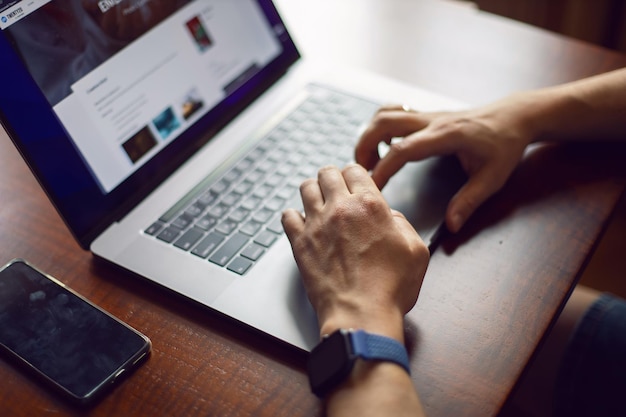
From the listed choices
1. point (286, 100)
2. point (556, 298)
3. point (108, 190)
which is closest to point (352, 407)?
point (556, 298)

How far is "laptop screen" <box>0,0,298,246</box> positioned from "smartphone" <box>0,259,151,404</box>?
3.2 inches

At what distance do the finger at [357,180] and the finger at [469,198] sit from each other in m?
0.10

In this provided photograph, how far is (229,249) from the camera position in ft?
2.33

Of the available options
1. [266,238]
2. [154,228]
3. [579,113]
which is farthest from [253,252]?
[579,113]

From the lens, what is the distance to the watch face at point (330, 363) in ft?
1.81

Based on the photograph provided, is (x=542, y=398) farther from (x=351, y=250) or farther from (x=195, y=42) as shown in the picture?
(x=195, y=42)

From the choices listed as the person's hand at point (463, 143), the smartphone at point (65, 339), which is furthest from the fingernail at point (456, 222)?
the smartphone at point (65, 339)

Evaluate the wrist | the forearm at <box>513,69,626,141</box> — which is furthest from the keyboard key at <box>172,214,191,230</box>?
the forearm at <box>513,69,626,141</box>

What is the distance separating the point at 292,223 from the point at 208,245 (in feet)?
0.33

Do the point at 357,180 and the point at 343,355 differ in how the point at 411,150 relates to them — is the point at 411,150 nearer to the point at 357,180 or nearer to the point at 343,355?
the point at 357,180

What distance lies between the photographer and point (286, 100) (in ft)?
3.05

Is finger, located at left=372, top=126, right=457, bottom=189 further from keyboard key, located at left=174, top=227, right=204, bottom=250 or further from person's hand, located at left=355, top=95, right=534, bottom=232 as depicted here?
keyboard key, located at left=174, top=227, right=204, bottom=250

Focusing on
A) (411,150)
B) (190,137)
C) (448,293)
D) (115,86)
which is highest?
(115,86)

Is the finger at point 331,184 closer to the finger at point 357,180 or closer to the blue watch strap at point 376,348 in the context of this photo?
the finger at point 357,180
